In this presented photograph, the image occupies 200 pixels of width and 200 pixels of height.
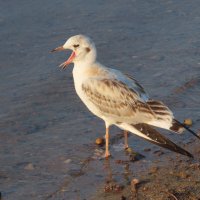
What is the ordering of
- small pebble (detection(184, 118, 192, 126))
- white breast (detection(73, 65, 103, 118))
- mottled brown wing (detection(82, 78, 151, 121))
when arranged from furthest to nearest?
small pebble (detection(184, 118, 192, 126)) < white breast (detection(73, 65, 103, 118)) < mottled brown wing (detection(82, 78, 151, 121))

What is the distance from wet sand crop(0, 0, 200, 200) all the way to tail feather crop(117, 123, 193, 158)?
0.70 feet

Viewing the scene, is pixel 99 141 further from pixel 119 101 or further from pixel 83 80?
pixel 83 80

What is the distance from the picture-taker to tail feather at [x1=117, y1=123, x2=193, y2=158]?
6.82 m

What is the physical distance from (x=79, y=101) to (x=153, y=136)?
2221 millimetres

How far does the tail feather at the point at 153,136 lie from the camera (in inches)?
269

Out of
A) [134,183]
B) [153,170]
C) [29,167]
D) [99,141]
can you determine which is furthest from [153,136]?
[29,167]

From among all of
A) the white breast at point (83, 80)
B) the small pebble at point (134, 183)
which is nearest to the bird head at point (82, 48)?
the white breast at point (83, 80)

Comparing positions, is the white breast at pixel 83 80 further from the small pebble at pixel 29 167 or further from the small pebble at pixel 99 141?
the small pebble at pixel 29 167

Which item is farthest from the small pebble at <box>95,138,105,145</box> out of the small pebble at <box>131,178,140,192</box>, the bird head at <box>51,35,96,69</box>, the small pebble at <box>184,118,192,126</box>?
the small pebble at <box>131,178,140,192</box>

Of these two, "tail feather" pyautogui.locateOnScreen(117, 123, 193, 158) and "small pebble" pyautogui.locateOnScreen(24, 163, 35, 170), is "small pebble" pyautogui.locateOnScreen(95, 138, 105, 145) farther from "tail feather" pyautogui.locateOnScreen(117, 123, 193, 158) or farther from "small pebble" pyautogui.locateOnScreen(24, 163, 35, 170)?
"small pebble" pyautogui.locateOnScreen(24, 163, 35, 170)

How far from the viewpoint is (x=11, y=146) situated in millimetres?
7750

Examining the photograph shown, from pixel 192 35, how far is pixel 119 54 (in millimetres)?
1369

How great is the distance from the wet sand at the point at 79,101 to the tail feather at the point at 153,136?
0.70 ft

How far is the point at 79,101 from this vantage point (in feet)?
29.9
